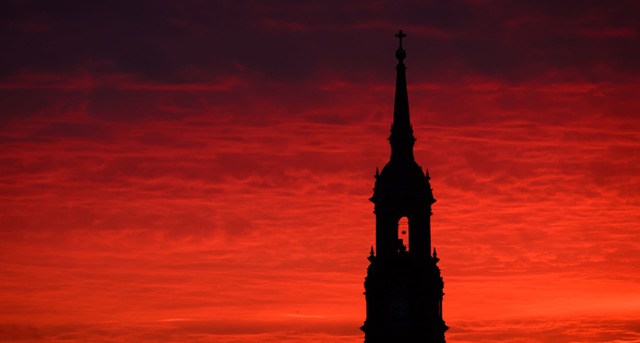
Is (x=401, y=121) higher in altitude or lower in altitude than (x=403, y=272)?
higher

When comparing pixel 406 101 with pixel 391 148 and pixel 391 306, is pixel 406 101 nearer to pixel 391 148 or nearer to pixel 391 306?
pixel 391 148

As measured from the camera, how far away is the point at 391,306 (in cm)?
16800

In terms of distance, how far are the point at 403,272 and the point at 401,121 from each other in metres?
10.7

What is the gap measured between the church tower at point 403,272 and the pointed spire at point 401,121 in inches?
73.6

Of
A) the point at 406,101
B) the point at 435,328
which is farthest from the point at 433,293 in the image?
the point at 406,101

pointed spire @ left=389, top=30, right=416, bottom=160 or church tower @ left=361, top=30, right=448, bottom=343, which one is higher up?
pointed spire @ left=389, top=30, right=416, bottom=160

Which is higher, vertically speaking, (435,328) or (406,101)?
(406,101)

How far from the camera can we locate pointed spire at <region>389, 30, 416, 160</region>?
560 feet

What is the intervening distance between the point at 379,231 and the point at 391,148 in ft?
20.2

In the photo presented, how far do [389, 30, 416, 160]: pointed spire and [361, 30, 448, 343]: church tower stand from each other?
6.13ft

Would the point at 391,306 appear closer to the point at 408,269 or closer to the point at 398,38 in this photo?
the point at 408,269

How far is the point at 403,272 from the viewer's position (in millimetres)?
167500

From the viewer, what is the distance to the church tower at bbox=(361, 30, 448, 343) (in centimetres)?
16738

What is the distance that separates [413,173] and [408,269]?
6.62 meters
